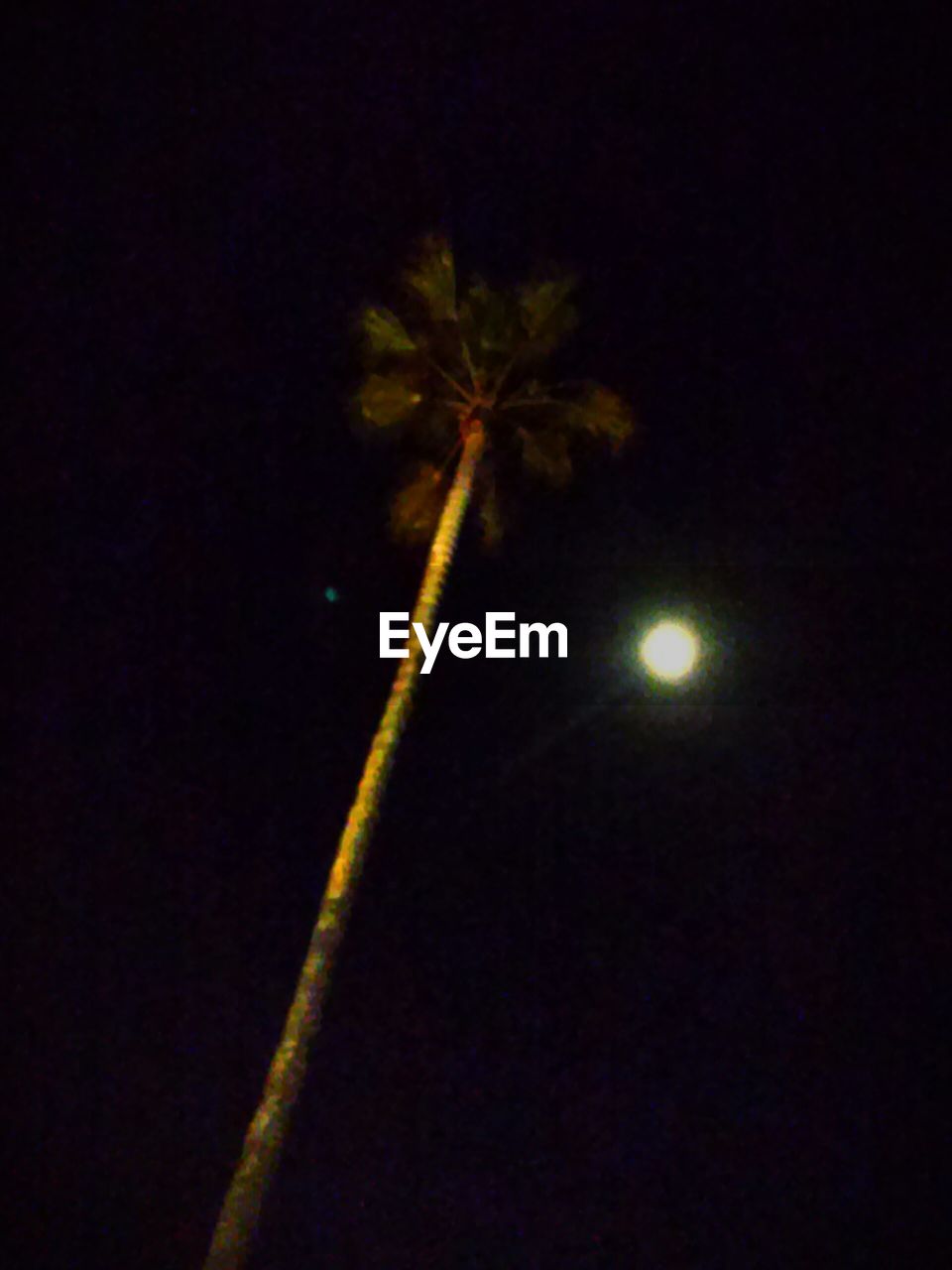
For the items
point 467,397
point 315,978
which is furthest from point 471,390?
point 315,978

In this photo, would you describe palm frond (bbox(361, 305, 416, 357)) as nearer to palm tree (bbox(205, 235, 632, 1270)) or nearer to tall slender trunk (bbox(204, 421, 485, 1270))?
palm tree (bbox(205, 235, 632, 1270))

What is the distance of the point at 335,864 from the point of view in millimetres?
12039

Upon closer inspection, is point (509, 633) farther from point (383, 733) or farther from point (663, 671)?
point (383, 733)

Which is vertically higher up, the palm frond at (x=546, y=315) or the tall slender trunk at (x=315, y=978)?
the palm frond at (x=546, y=315)

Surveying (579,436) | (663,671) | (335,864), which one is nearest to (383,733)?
(335,864)

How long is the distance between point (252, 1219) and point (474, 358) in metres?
10.1

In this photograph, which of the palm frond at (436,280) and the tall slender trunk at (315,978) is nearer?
the tall slender trunk at (315,978)

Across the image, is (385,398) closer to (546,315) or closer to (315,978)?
(546,315)

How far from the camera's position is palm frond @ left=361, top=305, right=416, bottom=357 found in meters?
15.6

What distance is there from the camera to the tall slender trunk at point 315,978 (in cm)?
1032

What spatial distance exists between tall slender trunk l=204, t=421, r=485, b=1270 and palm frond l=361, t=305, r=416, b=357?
2600 millimetres

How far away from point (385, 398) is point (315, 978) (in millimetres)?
7547

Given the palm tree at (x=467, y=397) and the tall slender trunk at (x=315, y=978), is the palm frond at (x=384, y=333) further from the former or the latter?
the tall slender trunk at (x=315, y=978)

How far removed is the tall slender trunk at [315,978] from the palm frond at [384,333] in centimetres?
260
